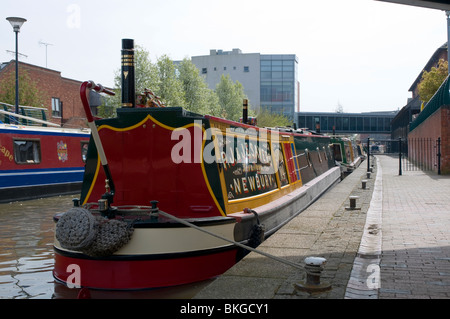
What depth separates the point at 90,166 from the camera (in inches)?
275

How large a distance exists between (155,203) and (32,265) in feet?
10.2

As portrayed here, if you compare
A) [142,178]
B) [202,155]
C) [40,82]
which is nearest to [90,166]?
[142,178]

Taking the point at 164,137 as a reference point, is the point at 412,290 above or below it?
below

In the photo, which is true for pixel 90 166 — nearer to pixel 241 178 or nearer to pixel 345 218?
pixel 241 178

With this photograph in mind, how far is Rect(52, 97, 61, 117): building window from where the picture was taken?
4119cm

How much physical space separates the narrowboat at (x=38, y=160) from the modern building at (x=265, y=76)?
67207mm

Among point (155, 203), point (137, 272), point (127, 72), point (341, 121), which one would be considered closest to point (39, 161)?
point (127, 72)

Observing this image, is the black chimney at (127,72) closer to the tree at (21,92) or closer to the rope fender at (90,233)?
the rope fender at (90,233)

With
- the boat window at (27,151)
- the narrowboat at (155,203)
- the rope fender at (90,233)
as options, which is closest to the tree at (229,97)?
the boat window at (27,151)

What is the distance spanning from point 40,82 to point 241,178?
1396 inches

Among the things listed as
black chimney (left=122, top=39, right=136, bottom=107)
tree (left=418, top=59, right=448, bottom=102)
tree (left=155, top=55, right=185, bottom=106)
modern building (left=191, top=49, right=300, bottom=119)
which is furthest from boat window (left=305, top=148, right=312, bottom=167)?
modern building (left=191, top=49, right=300, bottom=119)

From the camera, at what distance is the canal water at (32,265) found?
5.79 meters

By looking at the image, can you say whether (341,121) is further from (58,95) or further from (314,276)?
(314,276)

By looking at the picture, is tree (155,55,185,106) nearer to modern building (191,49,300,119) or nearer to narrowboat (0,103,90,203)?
narrowboat (0,103,90,203)
